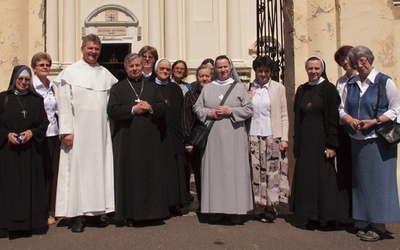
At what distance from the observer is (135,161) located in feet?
17.1

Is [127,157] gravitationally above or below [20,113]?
below

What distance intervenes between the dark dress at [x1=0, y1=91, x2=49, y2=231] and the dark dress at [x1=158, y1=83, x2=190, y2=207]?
1.48 meters

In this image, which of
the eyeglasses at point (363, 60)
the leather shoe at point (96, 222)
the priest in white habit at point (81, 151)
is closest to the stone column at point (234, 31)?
the priest in white habit at point (81, 151)

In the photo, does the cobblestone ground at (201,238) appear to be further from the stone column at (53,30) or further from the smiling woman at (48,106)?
the stone column at (53,30)

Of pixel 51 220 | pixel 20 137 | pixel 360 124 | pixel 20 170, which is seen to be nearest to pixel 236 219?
pixel 360 124

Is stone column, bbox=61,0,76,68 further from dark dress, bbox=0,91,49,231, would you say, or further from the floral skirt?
the floral skirt

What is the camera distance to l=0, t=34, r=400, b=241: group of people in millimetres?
4836

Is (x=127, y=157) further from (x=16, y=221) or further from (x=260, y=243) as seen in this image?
(x=260, y=243)

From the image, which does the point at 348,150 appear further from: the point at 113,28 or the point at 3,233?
the point at 113,28

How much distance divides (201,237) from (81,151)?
1.67 meters

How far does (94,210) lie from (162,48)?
14.5m

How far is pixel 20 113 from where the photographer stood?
4.95 metres

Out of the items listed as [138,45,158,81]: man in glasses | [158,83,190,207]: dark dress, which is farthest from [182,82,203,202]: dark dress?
[138,45,158,81]: man in glasses

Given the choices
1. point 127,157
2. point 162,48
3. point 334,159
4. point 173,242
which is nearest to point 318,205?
point 334,159
